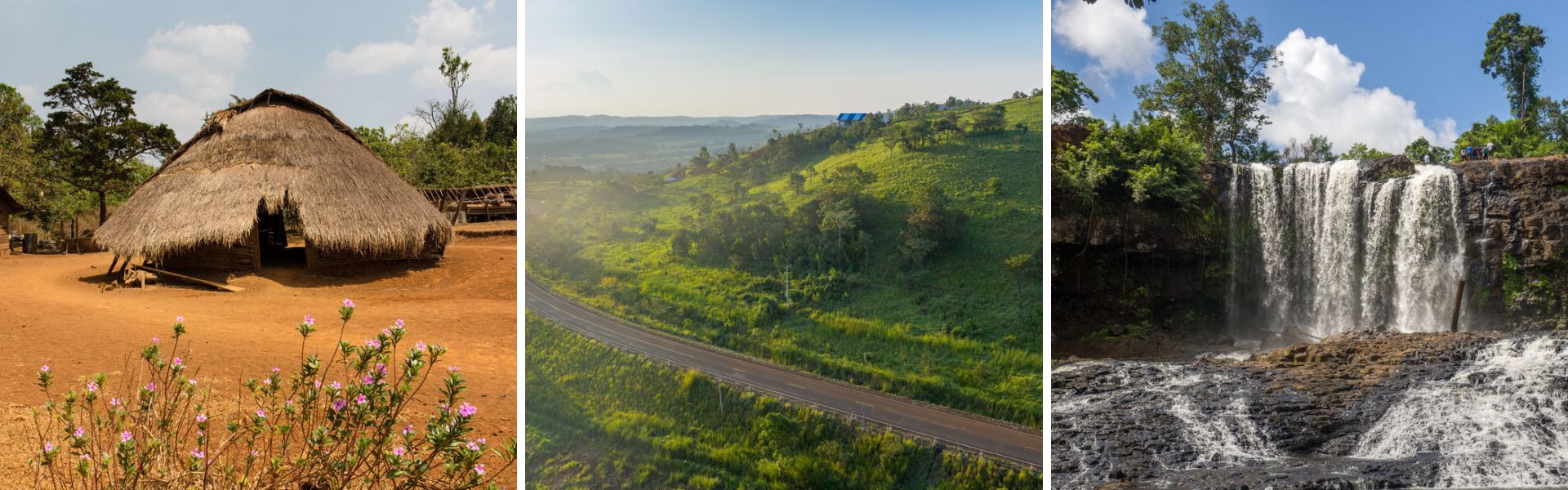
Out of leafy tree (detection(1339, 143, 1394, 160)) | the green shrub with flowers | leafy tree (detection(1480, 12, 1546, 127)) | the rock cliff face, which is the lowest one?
the green shrub with flowers

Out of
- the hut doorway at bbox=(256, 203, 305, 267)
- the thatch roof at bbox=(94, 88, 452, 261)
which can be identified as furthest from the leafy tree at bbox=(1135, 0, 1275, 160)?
the hut doorway at bbox=(256, 203, 305, 267)

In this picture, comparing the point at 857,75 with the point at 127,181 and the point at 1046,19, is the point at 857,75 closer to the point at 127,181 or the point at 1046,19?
the point at 1046,19

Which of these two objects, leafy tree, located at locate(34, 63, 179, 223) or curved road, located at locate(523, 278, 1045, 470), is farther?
leafy tree, located at locate(34, 63, 179, 223)

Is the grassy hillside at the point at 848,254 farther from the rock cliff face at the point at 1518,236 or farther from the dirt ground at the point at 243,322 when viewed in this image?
the rock cliff face at the point at 1518,236

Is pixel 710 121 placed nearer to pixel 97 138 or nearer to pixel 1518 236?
pixel 1518 236

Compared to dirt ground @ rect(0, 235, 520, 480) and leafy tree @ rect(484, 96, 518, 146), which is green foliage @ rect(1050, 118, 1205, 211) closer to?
dirt ground @ rect(0, 235, 520, 480)

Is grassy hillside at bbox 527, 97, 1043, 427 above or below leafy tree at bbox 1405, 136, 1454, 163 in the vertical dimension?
below

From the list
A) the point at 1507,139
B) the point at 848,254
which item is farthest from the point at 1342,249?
the point at 848,254
